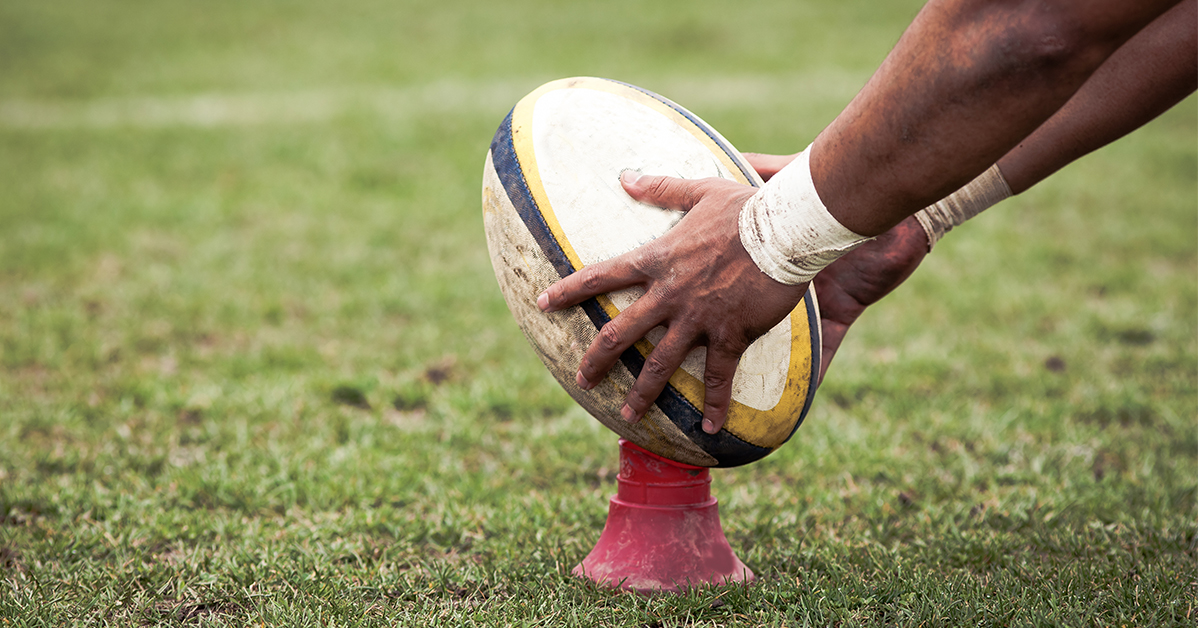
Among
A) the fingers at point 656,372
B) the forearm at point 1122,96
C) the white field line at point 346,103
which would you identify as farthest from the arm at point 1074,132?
the white field line at point 346,103

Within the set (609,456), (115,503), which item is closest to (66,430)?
(115,503)

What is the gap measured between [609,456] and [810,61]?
1127 cm

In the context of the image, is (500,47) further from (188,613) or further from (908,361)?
(188,613)

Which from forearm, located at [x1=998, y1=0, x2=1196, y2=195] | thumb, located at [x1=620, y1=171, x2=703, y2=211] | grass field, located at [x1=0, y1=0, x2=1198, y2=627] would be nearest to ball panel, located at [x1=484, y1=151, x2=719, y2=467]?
thumb, located at [x1=620, y1=171, x2=703, y2=211]

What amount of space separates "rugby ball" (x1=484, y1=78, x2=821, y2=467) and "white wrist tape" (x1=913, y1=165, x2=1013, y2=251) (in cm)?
43

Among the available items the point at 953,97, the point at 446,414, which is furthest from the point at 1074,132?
the point at 446,414

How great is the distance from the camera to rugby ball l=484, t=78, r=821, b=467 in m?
1.98

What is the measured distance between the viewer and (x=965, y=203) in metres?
2.27

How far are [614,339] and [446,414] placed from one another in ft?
6.41

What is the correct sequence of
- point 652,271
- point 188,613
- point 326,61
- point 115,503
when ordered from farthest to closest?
point 326,61, point 115,503, point 188,613, point 652,271

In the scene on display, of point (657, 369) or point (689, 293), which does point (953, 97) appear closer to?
point (689, 293)

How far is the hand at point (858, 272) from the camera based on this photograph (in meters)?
2.30

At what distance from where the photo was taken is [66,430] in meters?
3.43

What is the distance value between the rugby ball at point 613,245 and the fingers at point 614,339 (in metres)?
0.06
